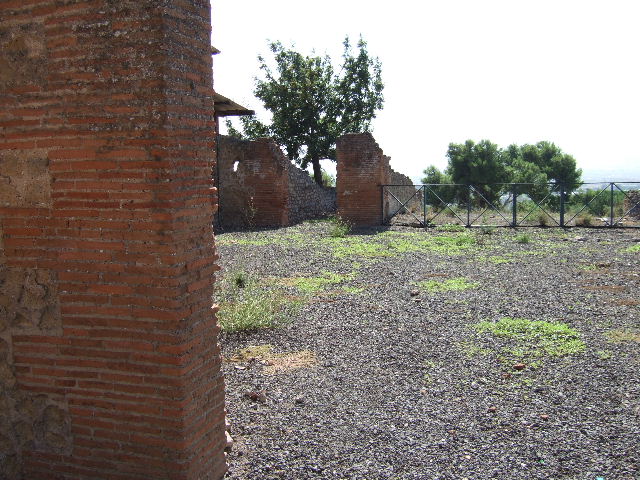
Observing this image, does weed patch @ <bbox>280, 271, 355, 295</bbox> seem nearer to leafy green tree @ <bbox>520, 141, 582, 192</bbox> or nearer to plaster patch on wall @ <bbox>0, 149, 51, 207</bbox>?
plaster patch on wall @ <bbox>0, 149, 51, 207</bbox>

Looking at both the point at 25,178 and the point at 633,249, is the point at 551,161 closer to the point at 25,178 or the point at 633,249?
the point at 633,249

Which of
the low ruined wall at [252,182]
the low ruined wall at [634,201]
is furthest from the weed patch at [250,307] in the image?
the low ruined wall at [634,201]

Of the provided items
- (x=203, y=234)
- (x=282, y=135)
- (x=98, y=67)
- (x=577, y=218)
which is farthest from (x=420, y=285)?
(x=282, y=135)

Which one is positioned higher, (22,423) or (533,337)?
(22,423)

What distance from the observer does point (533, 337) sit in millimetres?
5789

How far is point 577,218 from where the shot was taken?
56.4 ft

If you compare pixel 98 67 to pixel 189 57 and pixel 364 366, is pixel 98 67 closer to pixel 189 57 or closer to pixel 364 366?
pixel 189 57

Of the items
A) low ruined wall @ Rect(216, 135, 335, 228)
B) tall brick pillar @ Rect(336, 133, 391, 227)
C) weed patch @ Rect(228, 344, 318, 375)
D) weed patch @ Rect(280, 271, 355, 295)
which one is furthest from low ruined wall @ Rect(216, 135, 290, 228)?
weed patch @ Rect(228, 344, 318, 375)

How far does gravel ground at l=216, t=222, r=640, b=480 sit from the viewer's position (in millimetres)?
3469

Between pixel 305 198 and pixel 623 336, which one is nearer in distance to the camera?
pixel 623 336

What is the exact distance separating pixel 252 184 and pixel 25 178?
14283mm

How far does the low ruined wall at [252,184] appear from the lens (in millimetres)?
17062

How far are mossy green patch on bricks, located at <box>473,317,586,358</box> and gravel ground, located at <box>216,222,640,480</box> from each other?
0.29 feet

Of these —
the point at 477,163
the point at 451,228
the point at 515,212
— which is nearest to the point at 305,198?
the point at 451,228
